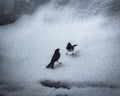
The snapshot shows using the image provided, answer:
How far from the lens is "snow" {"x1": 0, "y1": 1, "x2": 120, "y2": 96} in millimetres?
13016

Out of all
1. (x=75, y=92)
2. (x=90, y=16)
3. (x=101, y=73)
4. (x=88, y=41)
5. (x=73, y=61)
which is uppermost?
(x=90, y=16)

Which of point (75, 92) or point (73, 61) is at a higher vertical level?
point (73, 61)

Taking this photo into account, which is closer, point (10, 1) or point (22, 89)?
point (22, 89)

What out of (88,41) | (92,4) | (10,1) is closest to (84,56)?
Answer: (88,41)

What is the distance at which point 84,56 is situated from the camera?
1532 cm

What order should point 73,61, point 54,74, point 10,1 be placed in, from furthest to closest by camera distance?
point 10,1, point 73,61, point 54,74

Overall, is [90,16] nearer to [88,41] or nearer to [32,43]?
[88,41]

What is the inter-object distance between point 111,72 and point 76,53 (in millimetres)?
3056

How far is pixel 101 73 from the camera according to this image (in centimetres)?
1335

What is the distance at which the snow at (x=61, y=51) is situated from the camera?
42.7 ft

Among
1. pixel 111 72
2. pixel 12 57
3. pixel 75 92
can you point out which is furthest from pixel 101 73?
pixel 12 57

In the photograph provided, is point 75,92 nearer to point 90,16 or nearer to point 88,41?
point 88,41

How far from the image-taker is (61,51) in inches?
643

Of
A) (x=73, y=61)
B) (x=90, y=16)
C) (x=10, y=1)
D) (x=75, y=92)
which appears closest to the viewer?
(x=75, y=92)
